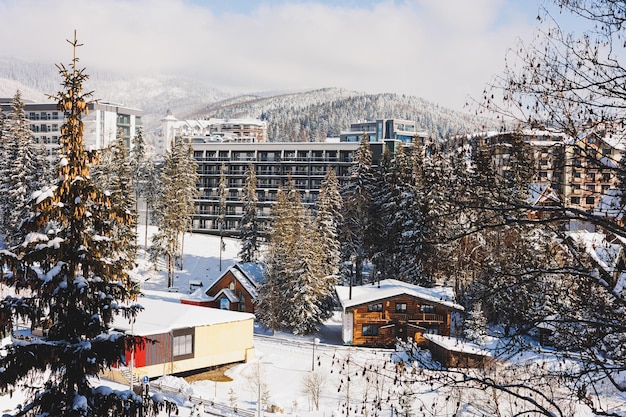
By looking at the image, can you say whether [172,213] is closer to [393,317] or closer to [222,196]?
[222,196]

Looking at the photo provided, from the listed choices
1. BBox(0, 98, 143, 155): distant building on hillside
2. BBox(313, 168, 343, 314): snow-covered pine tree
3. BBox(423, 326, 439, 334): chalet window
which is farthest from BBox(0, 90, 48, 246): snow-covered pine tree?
BBox(423, 326, 439, 334): chalet window

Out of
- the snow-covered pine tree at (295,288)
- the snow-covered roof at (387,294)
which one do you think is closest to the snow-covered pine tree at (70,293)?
the snow-covered roof at (387,294)

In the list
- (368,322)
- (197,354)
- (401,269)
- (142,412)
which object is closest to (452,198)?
(142,412)

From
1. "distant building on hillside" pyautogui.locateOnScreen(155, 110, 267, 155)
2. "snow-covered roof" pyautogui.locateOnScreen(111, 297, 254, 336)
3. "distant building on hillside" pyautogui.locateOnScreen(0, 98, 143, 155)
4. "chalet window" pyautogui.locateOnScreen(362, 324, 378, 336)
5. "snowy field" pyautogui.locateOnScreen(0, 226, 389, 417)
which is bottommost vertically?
"snowy field" pyautogui.locateOnScreen(0, 226, 389, 417)

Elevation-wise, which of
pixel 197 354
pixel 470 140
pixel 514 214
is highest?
pixel 470 140

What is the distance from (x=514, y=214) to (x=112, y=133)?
100473 millimetres

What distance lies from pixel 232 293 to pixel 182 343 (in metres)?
14.9

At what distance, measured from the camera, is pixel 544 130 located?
6477mm

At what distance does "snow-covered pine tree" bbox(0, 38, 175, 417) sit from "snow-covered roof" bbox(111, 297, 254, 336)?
2082 centimetres

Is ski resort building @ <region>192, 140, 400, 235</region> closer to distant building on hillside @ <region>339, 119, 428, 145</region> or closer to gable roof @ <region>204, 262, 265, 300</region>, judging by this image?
gable roof @ <region>204, 262, 265, 300</region>

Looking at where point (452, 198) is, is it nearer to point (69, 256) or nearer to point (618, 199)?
point (618, 199)

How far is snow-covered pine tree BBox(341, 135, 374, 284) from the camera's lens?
53388 mm

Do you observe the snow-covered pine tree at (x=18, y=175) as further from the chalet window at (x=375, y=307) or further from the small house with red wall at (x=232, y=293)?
the chalet window at (x=375, y=307)

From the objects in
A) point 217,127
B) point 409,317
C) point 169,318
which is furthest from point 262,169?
point 217,127
